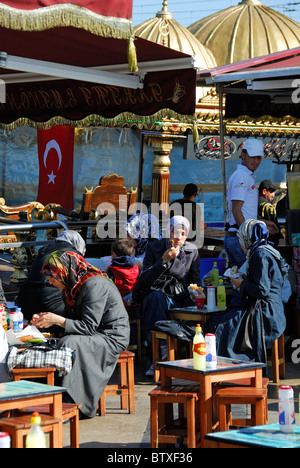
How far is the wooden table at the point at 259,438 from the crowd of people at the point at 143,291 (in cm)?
234

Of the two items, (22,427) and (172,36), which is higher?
(172,36)

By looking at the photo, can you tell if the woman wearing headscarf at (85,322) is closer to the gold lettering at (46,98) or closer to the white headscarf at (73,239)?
the white headscarf at (73,239)

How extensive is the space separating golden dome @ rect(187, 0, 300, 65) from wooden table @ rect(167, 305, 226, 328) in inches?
534

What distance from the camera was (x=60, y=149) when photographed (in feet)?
57.1

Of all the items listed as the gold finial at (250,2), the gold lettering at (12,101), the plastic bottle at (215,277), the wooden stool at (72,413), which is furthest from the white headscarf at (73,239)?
the gold finial at (250,2)

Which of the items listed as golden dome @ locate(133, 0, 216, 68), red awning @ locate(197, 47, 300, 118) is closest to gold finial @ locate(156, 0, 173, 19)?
golden dome @ locate(133, 0, 216, 68)

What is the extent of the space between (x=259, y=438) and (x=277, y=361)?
374 cm

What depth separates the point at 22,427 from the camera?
4645 millimetres

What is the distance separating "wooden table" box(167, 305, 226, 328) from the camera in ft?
25.4

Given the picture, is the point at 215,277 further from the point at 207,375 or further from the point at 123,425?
the point at 207,375

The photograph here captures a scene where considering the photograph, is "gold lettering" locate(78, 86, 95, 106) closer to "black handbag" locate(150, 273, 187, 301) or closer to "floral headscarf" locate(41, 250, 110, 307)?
"black handbag" locate(150, 273, 187, 301)

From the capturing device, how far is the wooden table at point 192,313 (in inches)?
305

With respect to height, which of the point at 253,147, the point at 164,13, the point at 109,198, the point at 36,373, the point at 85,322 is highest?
the point at 164,13

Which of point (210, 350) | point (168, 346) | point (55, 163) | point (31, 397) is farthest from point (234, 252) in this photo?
point (55, 163)
